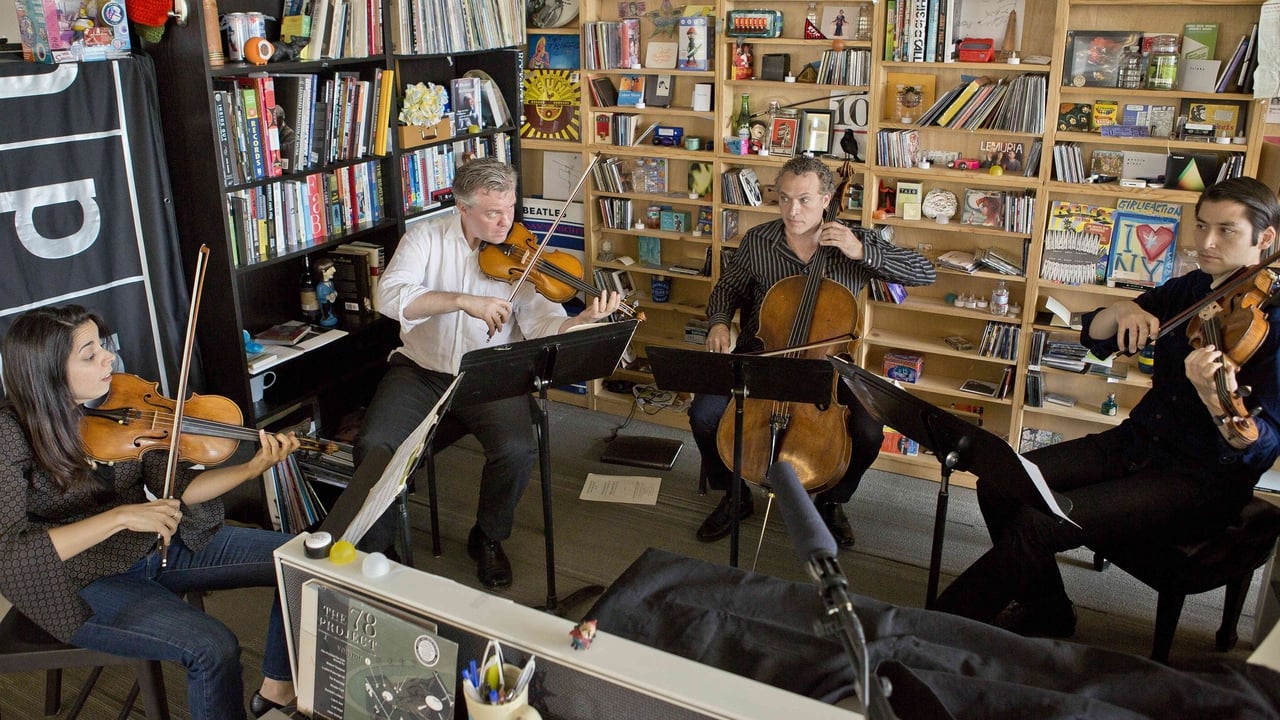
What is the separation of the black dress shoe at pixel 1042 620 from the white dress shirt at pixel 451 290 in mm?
1753

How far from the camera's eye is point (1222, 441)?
8.70 feet

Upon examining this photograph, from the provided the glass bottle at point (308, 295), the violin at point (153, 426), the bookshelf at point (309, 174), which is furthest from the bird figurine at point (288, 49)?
the violin at point (153, 426)

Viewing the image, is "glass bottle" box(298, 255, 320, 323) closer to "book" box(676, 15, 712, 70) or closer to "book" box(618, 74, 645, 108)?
"book" box(618, 74, 645, 108)

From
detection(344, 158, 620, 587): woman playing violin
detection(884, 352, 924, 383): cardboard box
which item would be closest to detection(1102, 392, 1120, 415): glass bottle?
detection(884, 352, 924, 383): cardboard box

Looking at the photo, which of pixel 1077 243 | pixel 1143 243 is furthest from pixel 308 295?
pixel 1143 243

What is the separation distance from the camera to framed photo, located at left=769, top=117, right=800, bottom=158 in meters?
4.04

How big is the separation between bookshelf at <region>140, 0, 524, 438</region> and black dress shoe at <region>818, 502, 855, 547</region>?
1.89 metres

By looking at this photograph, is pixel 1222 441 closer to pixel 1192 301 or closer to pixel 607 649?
pixel 1192 301

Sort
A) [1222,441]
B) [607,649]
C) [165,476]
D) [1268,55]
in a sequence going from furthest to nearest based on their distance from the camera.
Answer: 1. [1268,55]
2. [1222,441]
3. [165,476]
4. [607,649]

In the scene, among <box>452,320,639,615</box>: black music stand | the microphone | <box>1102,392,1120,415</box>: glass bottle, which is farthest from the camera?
<box>1102,392,1120,415</box>: glass bottle

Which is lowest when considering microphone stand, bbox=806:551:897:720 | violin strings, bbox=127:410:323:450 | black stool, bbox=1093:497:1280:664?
black stool, bbox=1093:497:1280:664

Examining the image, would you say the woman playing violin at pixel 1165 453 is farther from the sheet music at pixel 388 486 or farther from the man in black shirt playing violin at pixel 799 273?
the sheet music at pixel 388 486

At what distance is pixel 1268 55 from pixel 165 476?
3563 mm

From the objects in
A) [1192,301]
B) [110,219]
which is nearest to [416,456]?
[110,219]
